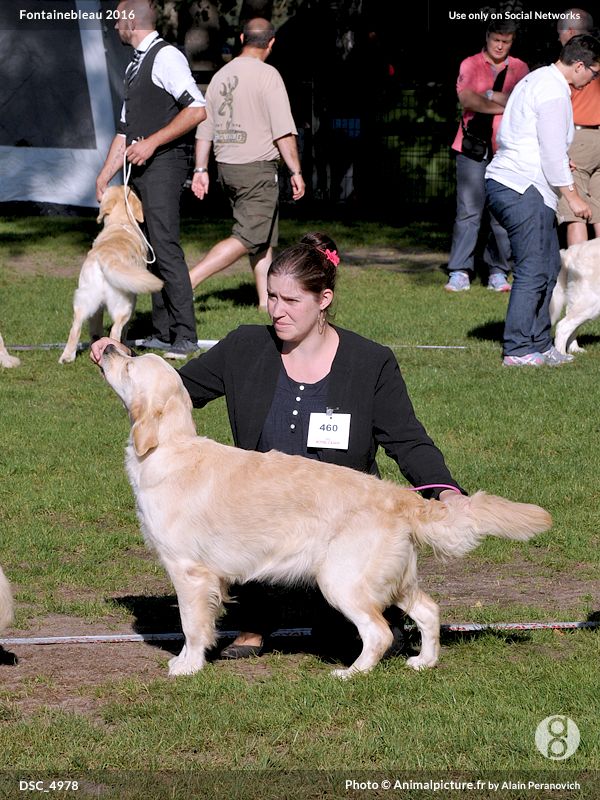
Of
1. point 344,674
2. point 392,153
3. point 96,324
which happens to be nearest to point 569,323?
point 96,324

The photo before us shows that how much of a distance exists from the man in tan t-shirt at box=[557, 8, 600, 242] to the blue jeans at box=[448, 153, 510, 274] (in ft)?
5.79

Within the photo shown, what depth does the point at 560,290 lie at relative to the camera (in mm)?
9750

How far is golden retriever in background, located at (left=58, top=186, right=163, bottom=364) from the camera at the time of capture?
900cm

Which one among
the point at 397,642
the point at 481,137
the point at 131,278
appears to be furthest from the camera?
the point at 481,137

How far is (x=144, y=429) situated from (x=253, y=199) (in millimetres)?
7187

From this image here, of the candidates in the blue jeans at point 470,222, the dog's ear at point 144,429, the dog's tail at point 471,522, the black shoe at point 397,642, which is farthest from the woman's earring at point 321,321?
the blue jeans at point 470,222

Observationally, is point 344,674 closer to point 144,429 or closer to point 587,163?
point 144,429

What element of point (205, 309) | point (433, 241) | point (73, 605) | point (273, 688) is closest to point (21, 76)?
point (433, 241)

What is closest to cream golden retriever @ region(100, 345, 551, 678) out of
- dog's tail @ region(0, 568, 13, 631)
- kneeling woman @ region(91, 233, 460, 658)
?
kneeling woman @ region(91, 233, 460, 658)

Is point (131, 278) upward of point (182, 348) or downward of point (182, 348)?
upward

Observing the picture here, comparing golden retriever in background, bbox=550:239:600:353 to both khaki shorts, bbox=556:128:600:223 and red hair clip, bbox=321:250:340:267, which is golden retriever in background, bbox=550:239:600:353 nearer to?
khaki shorts, bbox=556:128:600:223

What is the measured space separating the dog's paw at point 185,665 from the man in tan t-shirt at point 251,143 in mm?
6990

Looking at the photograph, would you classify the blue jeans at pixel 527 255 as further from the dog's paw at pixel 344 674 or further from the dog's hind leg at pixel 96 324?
the dog's paw at pixel 344 674
